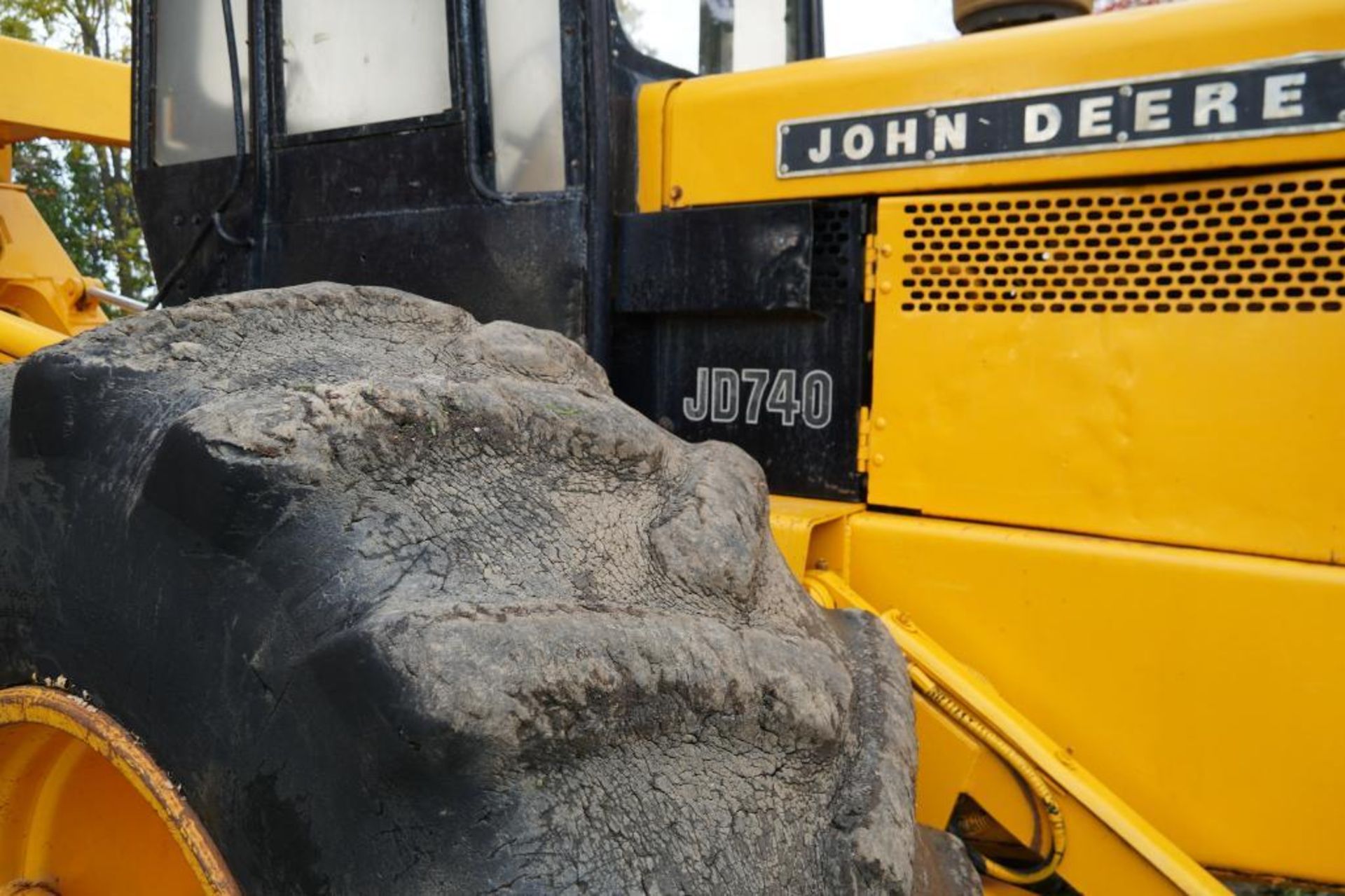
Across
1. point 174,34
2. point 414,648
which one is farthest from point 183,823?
point 174,34

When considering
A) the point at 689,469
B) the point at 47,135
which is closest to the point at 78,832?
the point at 689,469

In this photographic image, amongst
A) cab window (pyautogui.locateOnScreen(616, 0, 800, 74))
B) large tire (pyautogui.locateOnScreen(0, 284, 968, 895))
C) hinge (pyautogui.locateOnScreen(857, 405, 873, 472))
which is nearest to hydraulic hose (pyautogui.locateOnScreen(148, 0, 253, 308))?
cab window (pyautogui.locateOnScreen(616, 0, 800, 74))

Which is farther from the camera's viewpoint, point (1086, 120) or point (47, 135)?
point (47, 135)

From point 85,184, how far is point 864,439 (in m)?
11.9

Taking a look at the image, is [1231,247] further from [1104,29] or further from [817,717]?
[817,717]

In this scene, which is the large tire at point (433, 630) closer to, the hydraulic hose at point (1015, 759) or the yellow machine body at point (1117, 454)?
the hydraulic hose at point (1015, 759)

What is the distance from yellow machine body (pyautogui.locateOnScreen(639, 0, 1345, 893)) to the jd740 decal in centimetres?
2

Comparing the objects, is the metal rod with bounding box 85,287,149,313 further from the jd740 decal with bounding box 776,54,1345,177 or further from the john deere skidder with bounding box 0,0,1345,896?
the jd740 decal with bounding box 776,54,1345,177

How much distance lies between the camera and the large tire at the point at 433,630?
1.01 metres

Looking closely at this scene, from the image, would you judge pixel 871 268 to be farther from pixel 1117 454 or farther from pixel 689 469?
pixel 689 469

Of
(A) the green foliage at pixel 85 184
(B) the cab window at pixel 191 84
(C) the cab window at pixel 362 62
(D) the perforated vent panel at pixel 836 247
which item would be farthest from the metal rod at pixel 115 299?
(A) the green foliage at pixel 85 184

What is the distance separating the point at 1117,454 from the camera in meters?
1.69

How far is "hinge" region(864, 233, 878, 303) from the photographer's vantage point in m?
1.88

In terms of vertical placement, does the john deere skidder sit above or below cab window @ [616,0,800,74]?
below
